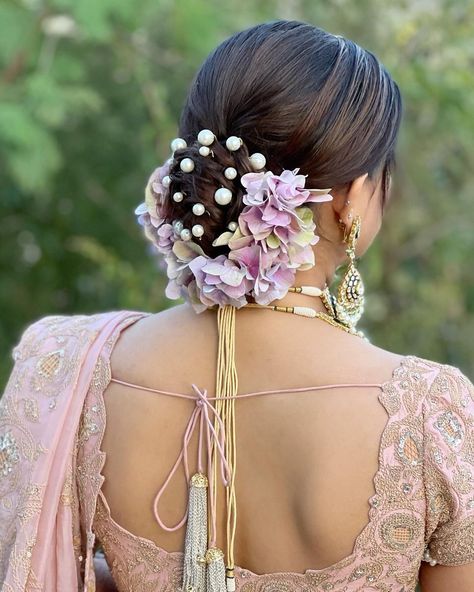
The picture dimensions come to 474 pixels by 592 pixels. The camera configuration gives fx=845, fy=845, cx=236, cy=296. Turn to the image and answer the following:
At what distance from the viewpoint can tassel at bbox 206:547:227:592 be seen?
52.5 inches

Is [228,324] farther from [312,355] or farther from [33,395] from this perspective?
[33,395]

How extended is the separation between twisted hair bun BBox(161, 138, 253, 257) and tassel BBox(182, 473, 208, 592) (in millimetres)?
375

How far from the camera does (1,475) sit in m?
1.51

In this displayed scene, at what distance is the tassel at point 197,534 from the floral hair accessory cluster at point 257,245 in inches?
11.6

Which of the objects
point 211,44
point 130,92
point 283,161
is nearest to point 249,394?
point 283,161

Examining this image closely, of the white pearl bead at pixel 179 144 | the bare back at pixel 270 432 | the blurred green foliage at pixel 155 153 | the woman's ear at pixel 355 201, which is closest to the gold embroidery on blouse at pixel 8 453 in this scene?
the bare back at pixel 270 432

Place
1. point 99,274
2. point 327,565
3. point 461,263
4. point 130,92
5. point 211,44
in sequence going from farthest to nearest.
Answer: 1. point 461,263
2. point 99,274
3. point 130,92
4. point 211,44
5. point 327,565

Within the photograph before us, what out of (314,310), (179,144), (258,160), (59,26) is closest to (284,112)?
(258,160)

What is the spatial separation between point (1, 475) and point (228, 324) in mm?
508

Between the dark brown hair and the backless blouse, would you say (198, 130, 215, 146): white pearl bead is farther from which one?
the backless blouse

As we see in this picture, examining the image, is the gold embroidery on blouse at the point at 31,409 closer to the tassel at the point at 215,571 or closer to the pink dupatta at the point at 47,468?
the pink dupatta at the point at 47,468

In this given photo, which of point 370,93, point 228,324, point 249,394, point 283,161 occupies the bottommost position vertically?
point 249,394

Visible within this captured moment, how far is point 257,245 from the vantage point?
1.33m

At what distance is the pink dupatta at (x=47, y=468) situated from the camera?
144cm
